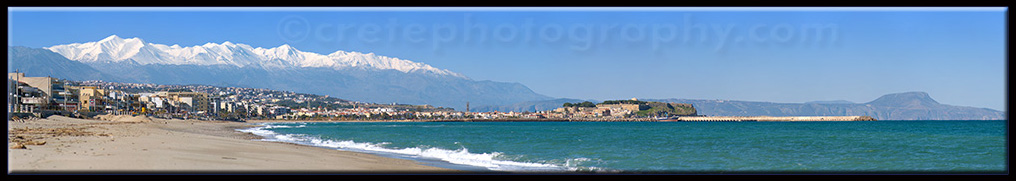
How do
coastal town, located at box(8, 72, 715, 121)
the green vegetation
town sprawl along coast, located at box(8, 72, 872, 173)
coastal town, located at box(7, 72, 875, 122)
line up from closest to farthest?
town sprawl along coast, located at box(8, 72, 872, 173) < coastal town, located at box(8, 72, 715, 121) < coastal town, located at box(7, 72, 875, 122) < the green vegetation

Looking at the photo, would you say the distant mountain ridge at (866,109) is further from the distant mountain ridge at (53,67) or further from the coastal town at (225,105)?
the distant mountain ridge at (53,67)

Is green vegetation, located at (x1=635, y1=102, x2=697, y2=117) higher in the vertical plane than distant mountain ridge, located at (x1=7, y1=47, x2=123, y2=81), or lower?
lower

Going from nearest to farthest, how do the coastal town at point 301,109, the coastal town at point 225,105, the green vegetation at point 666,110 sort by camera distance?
the coastal town at point 225,105 < the coastal town at point 301,109 < the green vegetation at point 666,110

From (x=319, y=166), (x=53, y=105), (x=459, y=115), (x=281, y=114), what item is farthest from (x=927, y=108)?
(x=319, y=166)

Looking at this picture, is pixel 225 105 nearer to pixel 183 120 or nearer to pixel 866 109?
pixel 183 120

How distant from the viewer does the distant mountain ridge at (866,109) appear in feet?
468

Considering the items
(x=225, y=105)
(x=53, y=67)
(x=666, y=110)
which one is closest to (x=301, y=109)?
(x=225, y=105)

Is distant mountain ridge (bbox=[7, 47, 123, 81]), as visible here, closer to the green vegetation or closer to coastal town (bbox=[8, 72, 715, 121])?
coastal town (bbox=[8, 72, 715, 121])

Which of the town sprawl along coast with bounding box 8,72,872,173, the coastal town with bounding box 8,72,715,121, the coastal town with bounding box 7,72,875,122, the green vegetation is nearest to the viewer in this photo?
the town sprawl along coast with bounding box 8,72,872,173

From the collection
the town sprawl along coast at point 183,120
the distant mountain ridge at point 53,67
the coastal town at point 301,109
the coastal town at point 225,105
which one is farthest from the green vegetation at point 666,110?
the distant mountain ridge at point 53,67

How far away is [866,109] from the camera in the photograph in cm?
16350

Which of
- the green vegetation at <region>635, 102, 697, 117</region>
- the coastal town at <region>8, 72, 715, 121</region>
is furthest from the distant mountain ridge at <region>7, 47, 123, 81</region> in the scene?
the green vegetation at <region>635, 102, 697, 117</region>

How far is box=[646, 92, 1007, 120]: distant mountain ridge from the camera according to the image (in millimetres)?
142725

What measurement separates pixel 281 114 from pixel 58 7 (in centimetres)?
15443
